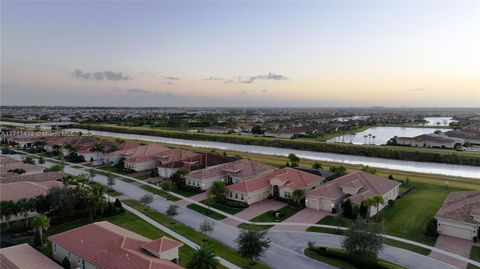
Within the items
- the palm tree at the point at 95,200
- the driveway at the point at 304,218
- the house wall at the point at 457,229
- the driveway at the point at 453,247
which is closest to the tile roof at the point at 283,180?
the driveway at the point at 304,218

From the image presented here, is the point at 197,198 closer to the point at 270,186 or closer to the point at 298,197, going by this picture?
the point at 270,186

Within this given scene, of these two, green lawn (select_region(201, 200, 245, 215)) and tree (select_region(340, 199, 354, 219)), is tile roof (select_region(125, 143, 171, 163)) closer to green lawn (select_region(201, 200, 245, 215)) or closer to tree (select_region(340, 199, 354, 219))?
green lawn (select_region(201, 200, 245, 215))

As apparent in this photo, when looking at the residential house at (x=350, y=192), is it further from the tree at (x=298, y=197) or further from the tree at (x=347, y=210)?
the tree at (x=347, y=210)

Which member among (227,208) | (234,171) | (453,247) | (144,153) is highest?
(144,153)

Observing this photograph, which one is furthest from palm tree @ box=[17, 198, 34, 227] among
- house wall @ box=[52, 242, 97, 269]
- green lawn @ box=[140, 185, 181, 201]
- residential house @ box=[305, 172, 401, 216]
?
residential house @ box=[305, 172, 401, 216]

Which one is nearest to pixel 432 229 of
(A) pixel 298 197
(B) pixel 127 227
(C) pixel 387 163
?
(A) pixel 298 197
